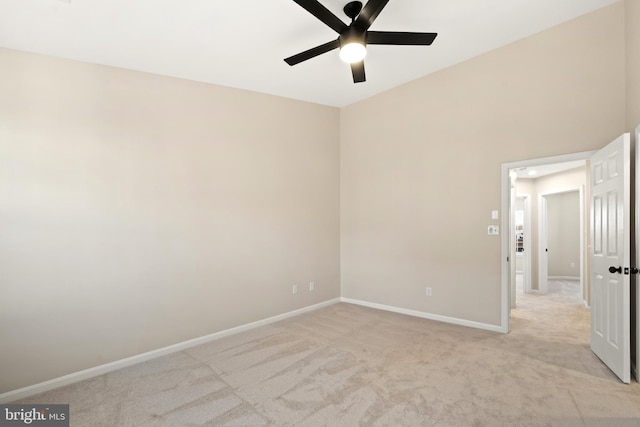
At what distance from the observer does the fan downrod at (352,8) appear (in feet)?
8.83

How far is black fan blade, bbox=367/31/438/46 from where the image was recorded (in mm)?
2494

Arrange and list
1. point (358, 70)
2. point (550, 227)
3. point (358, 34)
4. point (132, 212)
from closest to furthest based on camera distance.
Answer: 1. point (358, 34)
2. point (358, 70)
3. point (132, 212)
4. point (550, 227)

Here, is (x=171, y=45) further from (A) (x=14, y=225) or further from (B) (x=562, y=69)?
(B) (x=562, y=69)

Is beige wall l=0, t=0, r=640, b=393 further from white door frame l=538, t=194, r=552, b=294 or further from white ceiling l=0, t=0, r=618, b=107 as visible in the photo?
white door frame l=538, t=194, r=552, b=294

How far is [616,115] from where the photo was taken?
3160mm

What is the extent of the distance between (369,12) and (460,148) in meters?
2.54

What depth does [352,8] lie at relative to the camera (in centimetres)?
274

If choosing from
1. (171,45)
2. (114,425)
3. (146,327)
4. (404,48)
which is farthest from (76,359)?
(404,48)

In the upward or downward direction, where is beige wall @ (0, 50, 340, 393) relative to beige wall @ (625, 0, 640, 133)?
downward

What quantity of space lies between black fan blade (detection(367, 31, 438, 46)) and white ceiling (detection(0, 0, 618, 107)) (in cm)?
47

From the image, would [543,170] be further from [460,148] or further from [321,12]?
[321,12]

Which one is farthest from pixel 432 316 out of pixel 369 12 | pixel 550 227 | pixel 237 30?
pixel 550 227

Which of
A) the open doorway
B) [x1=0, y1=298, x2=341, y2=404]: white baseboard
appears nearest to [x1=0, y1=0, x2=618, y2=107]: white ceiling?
the open doorway

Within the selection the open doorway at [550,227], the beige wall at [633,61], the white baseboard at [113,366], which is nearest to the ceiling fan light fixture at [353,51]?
the beige wall at [633,61]
